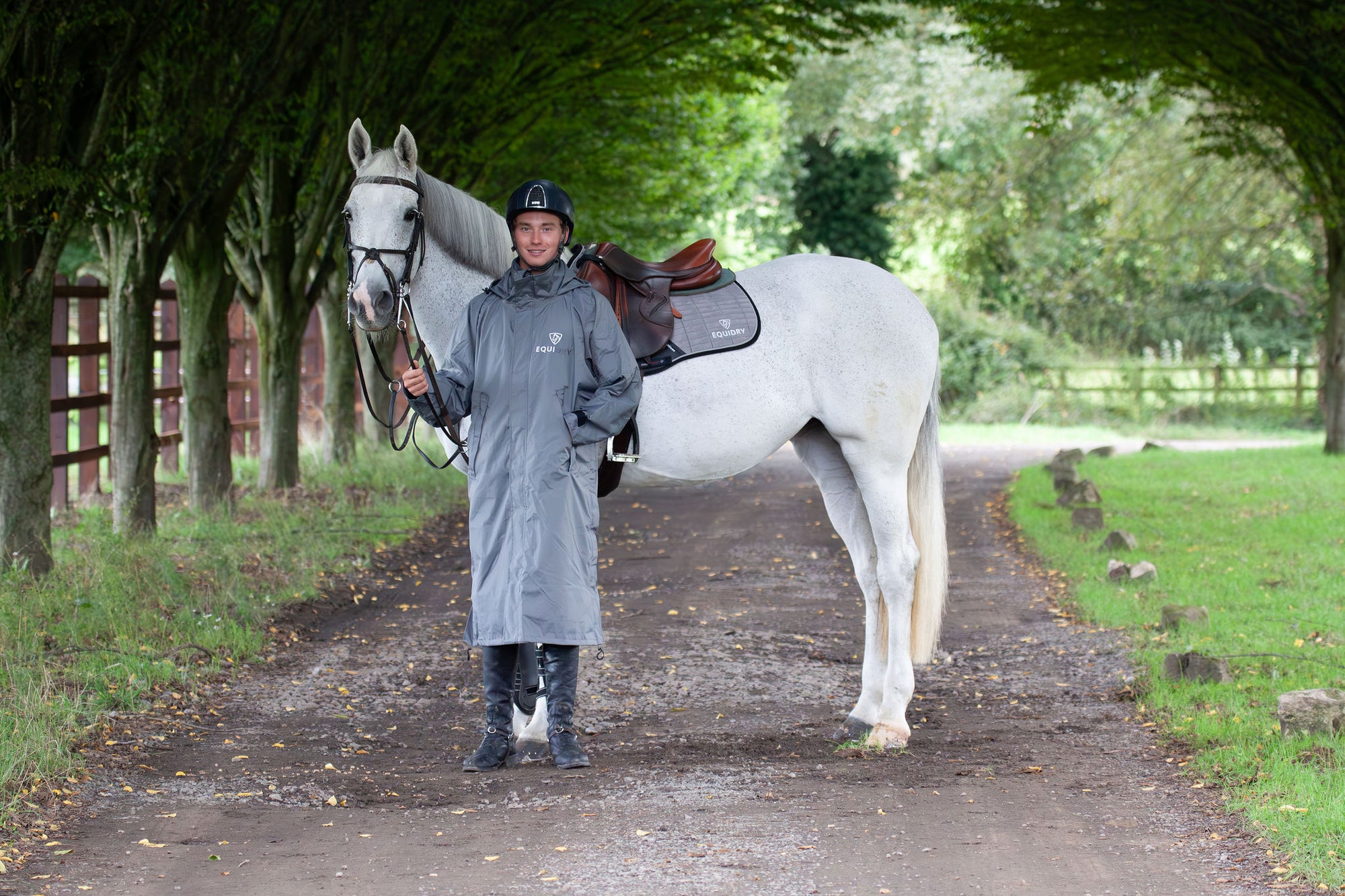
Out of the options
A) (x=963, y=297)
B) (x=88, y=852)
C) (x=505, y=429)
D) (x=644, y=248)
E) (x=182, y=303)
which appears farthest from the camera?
(x=963, y=297)

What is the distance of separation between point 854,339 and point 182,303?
779cm

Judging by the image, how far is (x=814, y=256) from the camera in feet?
19.2

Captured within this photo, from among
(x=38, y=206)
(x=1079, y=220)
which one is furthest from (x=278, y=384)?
(x=1079, y=220)

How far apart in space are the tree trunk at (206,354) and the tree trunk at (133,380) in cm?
102

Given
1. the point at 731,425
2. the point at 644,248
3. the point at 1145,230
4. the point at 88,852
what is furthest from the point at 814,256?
the point at 1145,230

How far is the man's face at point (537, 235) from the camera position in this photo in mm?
4910

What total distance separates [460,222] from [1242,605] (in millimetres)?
5313

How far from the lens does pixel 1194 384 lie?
2769 centimetres

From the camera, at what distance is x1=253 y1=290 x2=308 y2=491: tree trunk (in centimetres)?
1301

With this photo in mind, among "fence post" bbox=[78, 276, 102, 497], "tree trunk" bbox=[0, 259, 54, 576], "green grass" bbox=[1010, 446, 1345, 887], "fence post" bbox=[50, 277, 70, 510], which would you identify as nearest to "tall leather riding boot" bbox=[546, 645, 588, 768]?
"green grass" bbox=[1010, 446, 1345, 887]

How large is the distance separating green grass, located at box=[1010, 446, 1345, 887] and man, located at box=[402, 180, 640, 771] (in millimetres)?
2456

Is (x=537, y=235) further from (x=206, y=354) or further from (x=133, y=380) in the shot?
(x=206, y=354)

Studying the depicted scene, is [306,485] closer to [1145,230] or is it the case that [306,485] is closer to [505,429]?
[505,429]

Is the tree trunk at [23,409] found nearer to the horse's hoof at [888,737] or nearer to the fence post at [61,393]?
the fence post at [61,393]
